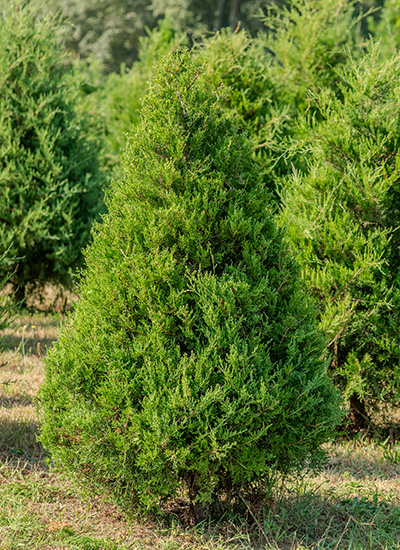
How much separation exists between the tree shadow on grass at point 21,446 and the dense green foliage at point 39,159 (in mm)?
2601

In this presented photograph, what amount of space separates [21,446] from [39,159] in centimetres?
375

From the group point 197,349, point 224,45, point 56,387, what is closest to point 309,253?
point 197,349

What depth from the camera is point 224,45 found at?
6.66 m

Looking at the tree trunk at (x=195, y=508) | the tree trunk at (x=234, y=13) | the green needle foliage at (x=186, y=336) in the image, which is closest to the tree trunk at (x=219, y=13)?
the tree trunk at (x=234, y=13)

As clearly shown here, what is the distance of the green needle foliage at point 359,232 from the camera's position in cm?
438

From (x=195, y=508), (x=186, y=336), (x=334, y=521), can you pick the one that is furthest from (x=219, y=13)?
(x=195, y=508)

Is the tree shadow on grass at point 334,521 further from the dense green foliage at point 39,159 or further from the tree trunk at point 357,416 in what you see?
the dense green foliage at point 39,159

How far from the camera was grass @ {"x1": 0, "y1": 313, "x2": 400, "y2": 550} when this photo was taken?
2793 millimetres

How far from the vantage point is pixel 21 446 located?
3961 mm

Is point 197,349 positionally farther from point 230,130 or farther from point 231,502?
point 230,130

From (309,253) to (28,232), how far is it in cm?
362

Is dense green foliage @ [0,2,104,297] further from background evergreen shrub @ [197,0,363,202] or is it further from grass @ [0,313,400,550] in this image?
grass @ [0,313,400,550]

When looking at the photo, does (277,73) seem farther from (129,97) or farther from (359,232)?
(129,97)

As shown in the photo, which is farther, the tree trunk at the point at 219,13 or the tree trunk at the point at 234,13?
the tree trunk at the point at 219,13
